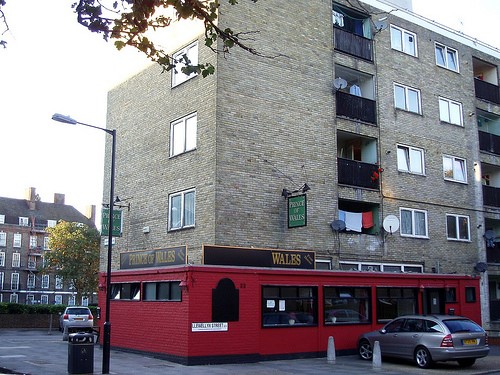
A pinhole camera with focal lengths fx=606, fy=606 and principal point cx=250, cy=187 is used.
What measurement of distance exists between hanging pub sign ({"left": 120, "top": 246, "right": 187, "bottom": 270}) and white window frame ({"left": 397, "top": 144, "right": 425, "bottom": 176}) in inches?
416

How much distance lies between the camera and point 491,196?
96.3ft

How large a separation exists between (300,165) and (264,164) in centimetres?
166

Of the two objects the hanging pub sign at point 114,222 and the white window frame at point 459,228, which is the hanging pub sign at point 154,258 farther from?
the white window frame at point 459,228

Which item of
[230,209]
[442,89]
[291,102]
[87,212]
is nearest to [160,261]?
[230,209]

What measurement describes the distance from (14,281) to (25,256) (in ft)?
12.6

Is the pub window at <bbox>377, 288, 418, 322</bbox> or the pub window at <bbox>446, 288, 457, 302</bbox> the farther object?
the pub window at <bbox>446, 288, 457, 302</bbox>

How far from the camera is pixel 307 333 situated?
19516 mm

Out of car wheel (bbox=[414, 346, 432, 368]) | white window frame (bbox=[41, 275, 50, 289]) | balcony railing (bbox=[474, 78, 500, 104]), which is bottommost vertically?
car wheel (bbox=[414, 346, 432, 368])

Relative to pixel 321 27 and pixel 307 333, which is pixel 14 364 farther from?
pixel 321 27

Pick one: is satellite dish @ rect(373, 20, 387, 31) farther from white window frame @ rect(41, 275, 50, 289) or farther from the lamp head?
white window frame @ rect(41, 275, 50, 289)

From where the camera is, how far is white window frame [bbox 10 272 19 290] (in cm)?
7900

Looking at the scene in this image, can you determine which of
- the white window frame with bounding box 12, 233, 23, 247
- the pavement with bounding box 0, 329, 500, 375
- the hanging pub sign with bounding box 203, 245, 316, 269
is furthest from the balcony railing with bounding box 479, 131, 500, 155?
the white window frame with bounding box 12, 233, 23, 247

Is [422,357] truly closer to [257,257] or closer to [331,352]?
[331,352]

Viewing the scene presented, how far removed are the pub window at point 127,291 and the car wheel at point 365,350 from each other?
737cm
